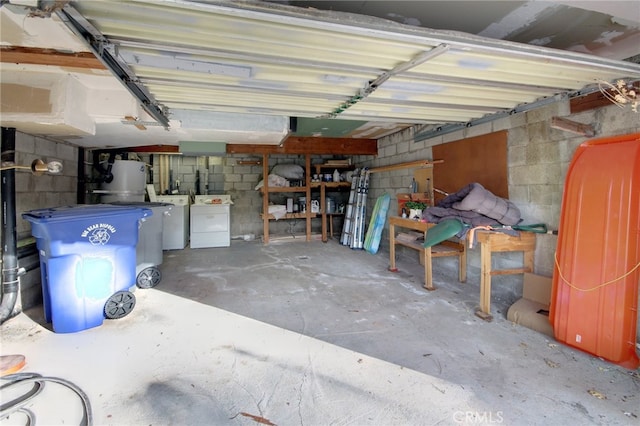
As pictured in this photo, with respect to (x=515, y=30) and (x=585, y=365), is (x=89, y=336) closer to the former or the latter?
(x=585, y=365)

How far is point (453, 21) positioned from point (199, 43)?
1529 millimetres

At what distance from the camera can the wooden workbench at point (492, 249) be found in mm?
2637

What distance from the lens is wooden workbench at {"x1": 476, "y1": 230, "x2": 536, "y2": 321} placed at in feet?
8.65

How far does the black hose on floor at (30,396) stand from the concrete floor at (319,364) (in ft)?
0.13

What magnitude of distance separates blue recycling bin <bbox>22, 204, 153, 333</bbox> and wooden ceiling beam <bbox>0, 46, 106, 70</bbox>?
1.07m

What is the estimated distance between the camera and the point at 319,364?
195 cm

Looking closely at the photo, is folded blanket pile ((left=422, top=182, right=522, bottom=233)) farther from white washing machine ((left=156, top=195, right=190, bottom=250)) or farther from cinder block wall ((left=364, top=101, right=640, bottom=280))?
white washing machine ((left=156, top=195, right=190, bottom=250))

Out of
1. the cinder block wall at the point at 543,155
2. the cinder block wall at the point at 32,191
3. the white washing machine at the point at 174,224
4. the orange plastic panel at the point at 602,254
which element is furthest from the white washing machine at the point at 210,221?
the orange plastic panel at the point at 602,254

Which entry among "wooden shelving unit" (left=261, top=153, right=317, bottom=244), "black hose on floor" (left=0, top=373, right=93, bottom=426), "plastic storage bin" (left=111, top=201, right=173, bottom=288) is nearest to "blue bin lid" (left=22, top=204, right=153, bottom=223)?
"plastic storage bin" (left=111, top=201, right=173, bottom=288)

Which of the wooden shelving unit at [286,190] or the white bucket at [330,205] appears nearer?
the wooden shelving unit at [286,190]

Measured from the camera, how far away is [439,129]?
386 centimetres

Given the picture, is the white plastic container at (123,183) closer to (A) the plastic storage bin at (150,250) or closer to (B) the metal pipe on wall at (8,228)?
(A) the plastic storage bin at (150,250)

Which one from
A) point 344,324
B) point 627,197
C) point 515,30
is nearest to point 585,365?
point 627,197

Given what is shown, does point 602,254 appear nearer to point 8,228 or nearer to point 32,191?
point 8,228
